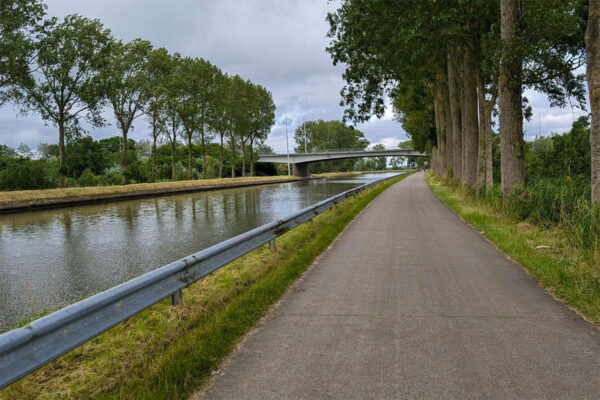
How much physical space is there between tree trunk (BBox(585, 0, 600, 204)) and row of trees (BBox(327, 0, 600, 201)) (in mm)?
15

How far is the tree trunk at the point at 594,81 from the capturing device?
24.6 ft

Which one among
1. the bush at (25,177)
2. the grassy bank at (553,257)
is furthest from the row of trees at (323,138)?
the grassy bank at (553,257)

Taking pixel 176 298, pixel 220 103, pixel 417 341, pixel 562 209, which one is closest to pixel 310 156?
pixel 220 103

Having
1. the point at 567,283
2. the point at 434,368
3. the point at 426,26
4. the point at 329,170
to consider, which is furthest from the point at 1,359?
the point at 329,170

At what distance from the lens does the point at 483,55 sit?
49.1 feet

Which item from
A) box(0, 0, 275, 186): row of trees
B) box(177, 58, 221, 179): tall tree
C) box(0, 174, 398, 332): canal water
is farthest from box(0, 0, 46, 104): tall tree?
box(177, 58, 221, 179): tall tree

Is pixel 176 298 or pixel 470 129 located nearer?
pixel 176 298

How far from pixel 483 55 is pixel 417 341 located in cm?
1366

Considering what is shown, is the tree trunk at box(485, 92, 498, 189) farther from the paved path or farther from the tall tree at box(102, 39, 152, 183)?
the tall tree at box(102, 39, 152, 183)

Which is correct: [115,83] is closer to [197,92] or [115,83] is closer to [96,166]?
[197,92]

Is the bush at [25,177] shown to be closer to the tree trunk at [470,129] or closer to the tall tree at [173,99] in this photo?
the tall tree at [173,99]

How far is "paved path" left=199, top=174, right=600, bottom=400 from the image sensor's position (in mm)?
3180

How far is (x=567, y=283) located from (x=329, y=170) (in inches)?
5221

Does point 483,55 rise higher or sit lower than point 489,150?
higher
